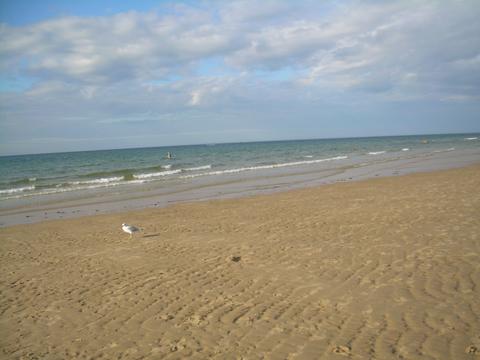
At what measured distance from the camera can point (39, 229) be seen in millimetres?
12523

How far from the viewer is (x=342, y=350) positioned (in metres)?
4.01

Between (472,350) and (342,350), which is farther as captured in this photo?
(342,350)

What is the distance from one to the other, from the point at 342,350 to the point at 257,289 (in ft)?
6.84

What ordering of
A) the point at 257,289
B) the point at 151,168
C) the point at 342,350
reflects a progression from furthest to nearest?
the point at 151,168, the point at 257,289, the point at 342,350

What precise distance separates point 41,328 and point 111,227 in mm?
7042

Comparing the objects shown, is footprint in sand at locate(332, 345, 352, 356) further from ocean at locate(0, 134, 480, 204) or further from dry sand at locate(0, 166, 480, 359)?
ocean at locate(0, 134, 480, 204)

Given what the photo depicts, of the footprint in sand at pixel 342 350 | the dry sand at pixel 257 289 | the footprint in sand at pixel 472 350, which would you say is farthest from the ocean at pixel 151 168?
the footprint in sand at pixel 472 350

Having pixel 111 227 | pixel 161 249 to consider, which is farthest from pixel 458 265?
pixel 111 227

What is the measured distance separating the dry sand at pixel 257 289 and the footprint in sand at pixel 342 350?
0.02 m

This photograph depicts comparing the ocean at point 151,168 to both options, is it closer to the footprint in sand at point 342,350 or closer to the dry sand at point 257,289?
the dry sand at point 257,289

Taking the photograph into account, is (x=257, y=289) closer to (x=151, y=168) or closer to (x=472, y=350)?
(x=472, y=350)

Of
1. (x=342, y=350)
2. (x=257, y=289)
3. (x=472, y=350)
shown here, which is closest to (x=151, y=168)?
(x=257, y=289)

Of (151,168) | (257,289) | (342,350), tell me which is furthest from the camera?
(151,168)

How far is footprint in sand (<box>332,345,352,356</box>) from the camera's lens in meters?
3.96
